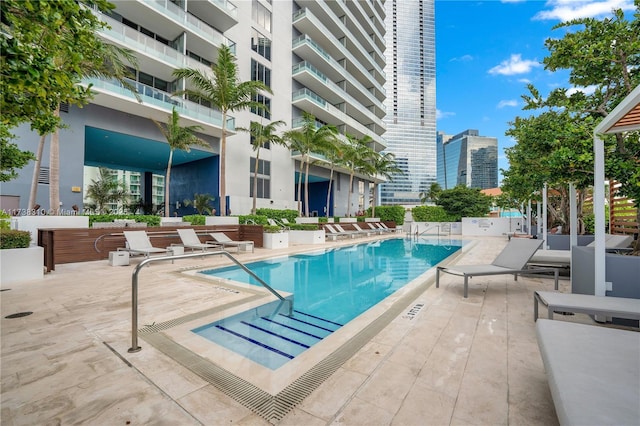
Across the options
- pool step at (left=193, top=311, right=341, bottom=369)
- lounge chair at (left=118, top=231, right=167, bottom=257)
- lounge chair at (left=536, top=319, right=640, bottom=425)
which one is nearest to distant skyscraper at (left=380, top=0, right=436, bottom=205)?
lounge chair at (left=118, top=231, right=167, bottom=257)

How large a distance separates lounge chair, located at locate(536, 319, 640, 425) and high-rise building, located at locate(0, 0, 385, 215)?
55.6ft

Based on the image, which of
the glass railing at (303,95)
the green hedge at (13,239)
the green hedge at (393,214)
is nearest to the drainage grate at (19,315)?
the green hedge at (13,239)

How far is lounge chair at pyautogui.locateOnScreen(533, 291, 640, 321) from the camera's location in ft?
9.50

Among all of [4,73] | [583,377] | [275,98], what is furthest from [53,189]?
[275,98]

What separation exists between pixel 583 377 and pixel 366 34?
4208 cm

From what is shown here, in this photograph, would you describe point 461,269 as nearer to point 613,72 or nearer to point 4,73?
point 613,72

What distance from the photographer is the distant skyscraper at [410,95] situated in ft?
279

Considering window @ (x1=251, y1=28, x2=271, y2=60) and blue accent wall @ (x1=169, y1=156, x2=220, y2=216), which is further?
window @ (x1=251, y1=28, x2=271, y2=60)

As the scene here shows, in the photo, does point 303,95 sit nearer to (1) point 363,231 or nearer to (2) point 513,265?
(1) point 363,231

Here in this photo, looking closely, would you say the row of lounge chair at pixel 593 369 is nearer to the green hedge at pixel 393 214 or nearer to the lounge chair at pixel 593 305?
the lounge chair at pixel 593 305

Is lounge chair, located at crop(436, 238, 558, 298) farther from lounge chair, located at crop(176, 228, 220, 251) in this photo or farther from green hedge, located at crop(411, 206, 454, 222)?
green hedge, located at crop(411, 206, 454, 222)

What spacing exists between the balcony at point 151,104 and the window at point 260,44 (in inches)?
328

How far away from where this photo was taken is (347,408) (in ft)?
6.88

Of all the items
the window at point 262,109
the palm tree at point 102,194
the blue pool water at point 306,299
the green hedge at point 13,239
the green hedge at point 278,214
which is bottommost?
the blue pool water at point 306,299
